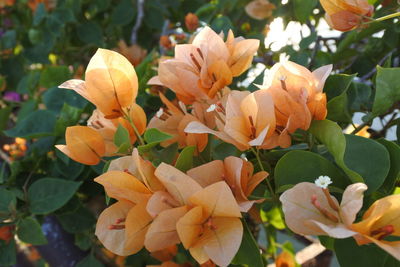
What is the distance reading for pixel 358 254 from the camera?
14.4 inches

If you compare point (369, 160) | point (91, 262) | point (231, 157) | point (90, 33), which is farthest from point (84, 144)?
point (90, 33)

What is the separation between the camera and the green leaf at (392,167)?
1.22ft

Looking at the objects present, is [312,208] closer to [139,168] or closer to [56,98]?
[139,168]

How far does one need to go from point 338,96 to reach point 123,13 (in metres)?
0.91

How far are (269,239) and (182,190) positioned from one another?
2.11ft

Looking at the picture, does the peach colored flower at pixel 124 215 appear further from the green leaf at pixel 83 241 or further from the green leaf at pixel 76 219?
the green leaf at pixel 83 241

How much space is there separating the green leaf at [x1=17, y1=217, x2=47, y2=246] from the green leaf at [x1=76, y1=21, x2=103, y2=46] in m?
0.71

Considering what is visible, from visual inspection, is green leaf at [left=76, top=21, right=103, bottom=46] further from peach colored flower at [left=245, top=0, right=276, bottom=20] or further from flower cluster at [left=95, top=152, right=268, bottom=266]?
flower cluster at [left=95, top=152, right=268, bottom=266]

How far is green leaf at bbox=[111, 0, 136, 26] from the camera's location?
119 cm

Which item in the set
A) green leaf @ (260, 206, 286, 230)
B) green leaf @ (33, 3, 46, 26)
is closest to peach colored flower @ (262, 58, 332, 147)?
green leaf @ (260, 206, 286, 230)

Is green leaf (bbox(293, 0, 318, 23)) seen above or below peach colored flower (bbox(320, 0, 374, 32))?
below

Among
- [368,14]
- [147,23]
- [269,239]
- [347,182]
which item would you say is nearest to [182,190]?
[347,182]

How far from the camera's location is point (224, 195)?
336mm

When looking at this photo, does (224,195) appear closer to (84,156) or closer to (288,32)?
(84,156)
